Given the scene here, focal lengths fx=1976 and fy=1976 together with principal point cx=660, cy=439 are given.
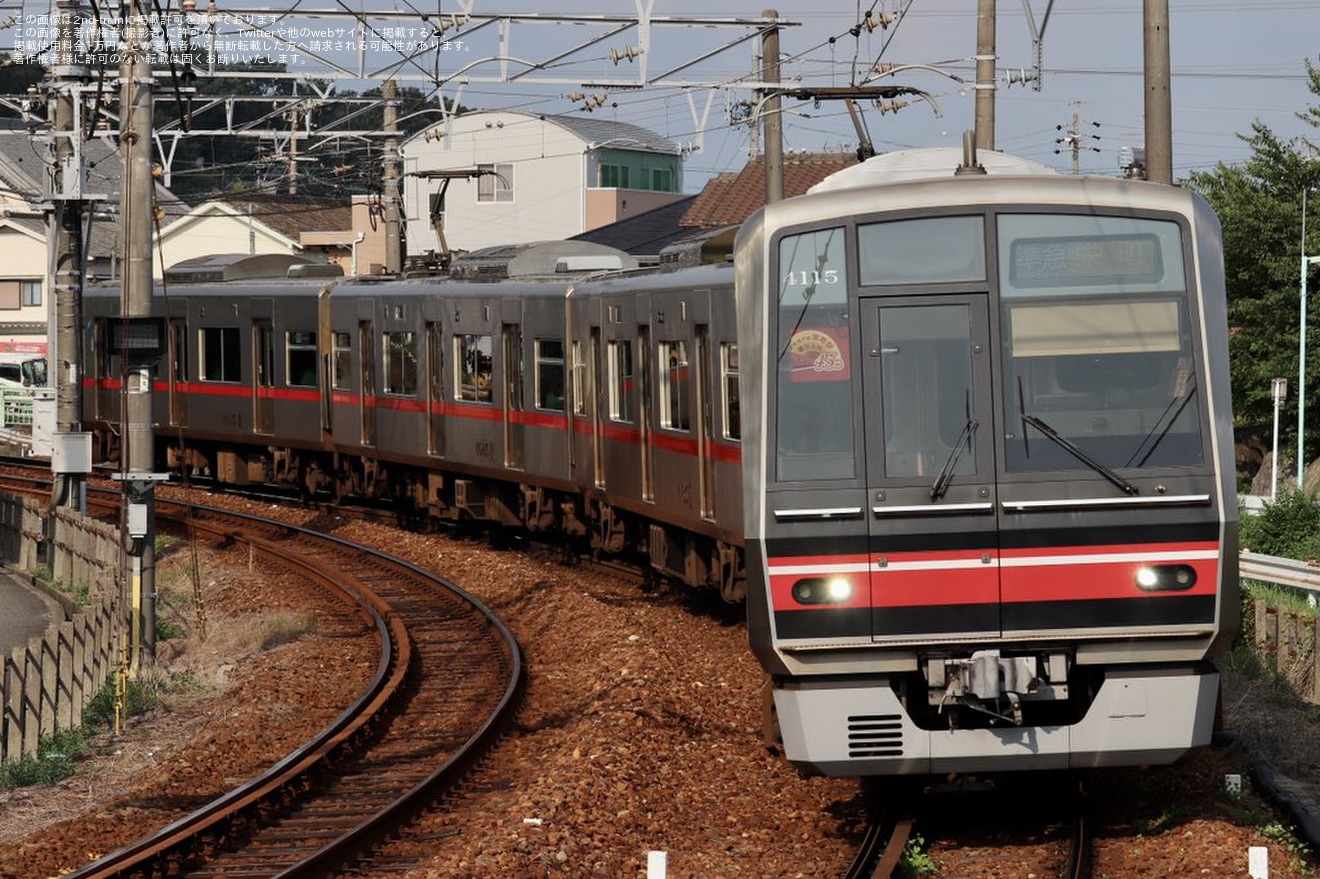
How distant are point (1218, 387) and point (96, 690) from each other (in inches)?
328

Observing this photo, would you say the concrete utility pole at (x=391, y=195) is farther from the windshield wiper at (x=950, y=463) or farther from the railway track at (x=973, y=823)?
the windshield wiper at (x=950, y=463)

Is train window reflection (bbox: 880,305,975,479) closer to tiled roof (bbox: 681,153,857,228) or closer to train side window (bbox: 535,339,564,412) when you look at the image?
train side window (bbox: 535,339,564,412)

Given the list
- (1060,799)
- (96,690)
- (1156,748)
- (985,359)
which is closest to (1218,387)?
(985,359)

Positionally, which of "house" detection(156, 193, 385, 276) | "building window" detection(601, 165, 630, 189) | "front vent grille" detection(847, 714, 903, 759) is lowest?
"front vent grille" detection(847, 714, 903, 759)

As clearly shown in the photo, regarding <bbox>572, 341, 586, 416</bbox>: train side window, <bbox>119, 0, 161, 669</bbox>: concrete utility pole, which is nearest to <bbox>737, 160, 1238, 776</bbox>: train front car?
<bbox>119, 0, 161, 669</bbox>: concrete utility pole

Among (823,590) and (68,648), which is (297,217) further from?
(823,590)

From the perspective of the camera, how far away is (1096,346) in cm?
793

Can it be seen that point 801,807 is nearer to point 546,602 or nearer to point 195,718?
point 195,718

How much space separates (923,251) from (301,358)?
16.8 m

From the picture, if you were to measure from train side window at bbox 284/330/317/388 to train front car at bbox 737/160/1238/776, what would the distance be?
16.3 m

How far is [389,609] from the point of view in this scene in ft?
53.3

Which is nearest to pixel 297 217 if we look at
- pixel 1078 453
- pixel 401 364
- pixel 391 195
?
pixel 391 195

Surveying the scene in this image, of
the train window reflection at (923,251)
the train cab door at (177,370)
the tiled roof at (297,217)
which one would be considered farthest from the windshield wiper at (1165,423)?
the tiled roof at (297,217)

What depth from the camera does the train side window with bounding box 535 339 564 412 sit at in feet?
59.7
